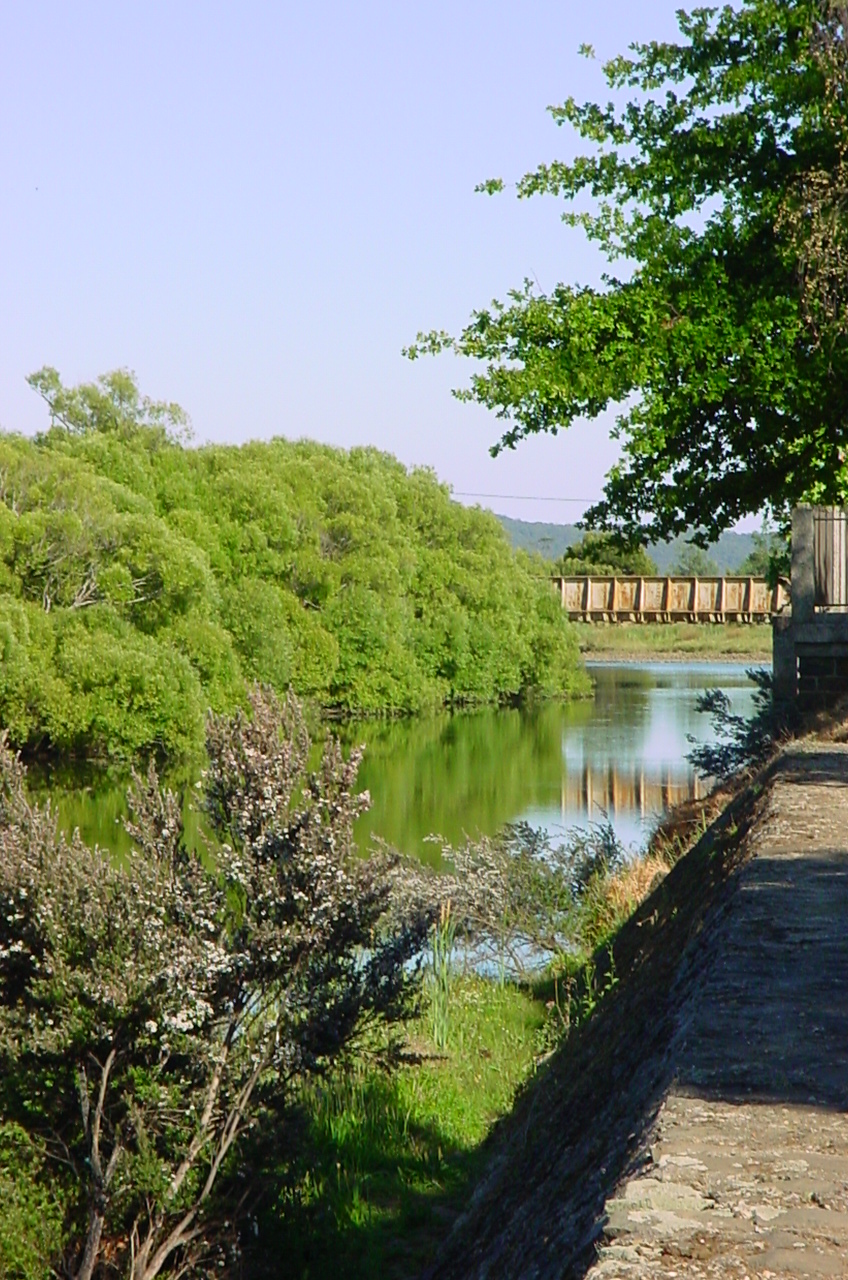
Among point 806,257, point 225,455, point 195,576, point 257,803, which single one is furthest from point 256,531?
point 257,803

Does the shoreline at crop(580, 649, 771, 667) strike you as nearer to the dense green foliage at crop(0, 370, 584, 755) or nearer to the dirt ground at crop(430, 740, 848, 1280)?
the dense green foliage at crop(0, 370, 584, 755)

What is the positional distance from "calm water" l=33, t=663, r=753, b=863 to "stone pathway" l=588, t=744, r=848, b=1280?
1080 centimetres

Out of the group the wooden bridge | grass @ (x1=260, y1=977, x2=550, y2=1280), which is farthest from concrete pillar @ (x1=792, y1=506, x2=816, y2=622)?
the wooden bridge

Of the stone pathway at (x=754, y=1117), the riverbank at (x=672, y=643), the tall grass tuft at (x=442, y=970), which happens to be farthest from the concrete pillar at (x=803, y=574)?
the riverbank at (x=672, y=643)

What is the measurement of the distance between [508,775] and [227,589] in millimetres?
17713

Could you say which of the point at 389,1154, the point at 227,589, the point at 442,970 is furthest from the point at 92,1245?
the point at 227,589

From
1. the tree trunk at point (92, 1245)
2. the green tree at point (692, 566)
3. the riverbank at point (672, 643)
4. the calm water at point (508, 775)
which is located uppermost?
the green tree at point (692, 566)

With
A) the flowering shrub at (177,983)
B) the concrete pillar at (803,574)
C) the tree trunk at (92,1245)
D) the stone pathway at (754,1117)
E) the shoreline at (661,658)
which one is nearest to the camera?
the stone pathway at (754,1117)

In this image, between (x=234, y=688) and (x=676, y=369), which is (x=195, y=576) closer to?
(x=234, y=688)

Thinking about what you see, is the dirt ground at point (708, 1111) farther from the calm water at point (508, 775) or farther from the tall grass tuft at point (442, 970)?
the calm water at point (508, 775)

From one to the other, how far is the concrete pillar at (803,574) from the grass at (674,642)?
3177 inches

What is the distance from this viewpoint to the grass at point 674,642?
3893 inches

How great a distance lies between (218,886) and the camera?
28.7 feet

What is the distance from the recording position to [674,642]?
340 ft
